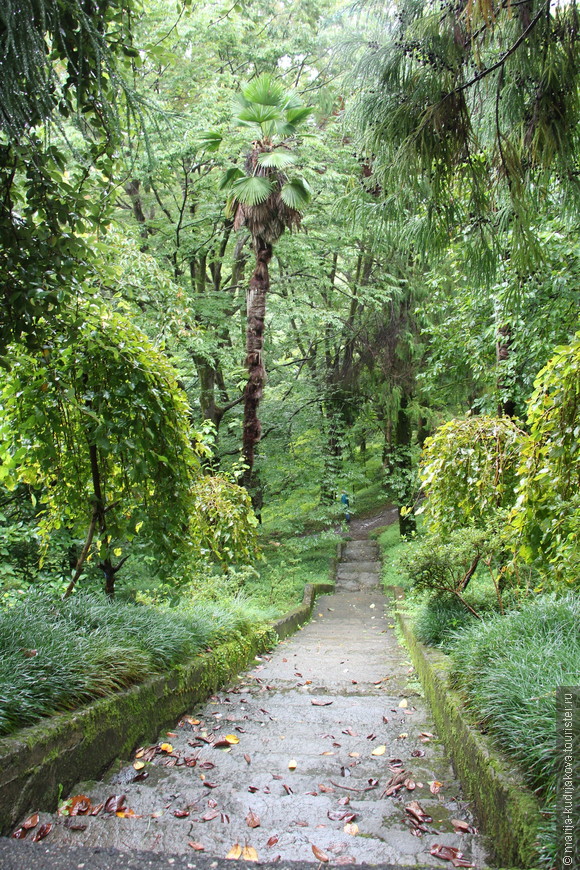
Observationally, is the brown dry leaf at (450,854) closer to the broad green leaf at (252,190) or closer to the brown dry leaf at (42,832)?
the brown dry leaf at (42,832)

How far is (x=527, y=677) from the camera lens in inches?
104

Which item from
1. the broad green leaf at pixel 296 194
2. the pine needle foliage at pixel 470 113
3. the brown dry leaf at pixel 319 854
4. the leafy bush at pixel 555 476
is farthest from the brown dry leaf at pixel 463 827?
the broad green leaf at pixel 296 194

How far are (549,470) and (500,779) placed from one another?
1389mm

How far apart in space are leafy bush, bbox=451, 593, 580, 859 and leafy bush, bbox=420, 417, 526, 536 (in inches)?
56.7

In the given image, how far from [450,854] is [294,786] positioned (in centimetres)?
95

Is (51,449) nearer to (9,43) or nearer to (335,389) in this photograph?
(9,43)

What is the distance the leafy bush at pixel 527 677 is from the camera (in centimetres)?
220

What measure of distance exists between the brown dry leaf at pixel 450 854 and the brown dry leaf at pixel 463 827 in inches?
8.0

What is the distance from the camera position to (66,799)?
8.71ft

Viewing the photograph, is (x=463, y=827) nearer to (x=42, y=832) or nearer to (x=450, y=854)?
(x=450, y=854)

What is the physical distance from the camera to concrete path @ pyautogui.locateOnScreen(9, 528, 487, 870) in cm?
231

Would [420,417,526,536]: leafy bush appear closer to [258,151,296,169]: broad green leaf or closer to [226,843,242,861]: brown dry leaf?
[226,843,242,861]: brown dry leaf

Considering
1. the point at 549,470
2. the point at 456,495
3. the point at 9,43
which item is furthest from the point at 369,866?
the point at 456,495

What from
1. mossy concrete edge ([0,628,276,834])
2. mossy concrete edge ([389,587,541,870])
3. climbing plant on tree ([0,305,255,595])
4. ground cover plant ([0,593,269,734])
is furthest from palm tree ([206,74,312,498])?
mossy concrete edge ([389,587,541,870])
